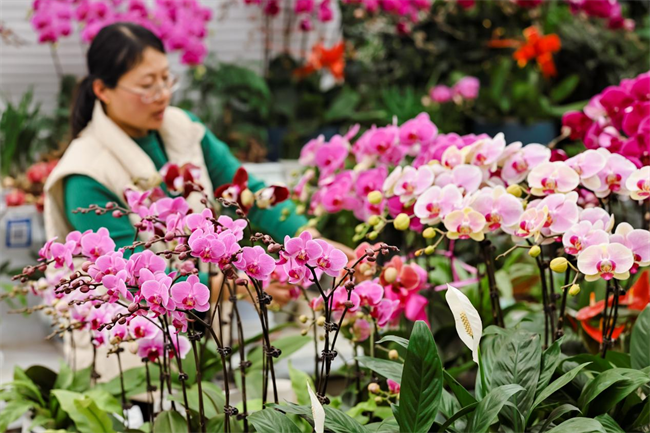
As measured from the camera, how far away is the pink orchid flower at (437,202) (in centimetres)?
125

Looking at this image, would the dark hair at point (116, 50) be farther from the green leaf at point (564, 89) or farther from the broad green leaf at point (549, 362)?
the green leaf at point (564, 89)

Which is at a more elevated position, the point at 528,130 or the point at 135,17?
the point at 135,17

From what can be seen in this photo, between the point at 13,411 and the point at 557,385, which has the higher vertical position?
the point at 557,385

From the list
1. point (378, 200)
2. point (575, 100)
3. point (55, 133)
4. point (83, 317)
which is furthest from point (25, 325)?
point (575, 100)

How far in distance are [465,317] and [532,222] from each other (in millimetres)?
268

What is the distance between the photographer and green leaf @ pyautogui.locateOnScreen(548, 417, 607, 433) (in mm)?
983

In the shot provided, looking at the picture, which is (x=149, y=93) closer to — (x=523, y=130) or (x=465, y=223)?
(x=465, y=223)

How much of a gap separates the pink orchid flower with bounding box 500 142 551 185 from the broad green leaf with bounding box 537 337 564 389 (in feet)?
1.06

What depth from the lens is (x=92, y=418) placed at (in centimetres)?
131

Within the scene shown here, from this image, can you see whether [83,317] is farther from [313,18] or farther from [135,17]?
[313,18]

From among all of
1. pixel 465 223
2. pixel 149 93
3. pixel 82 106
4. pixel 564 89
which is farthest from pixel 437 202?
pixel 564 89

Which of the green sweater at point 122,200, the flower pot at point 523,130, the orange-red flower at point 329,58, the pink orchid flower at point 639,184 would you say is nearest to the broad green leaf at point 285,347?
the green sweater at point 122,200

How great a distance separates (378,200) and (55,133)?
91.0 inches

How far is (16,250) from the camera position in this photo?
2.90 meters
